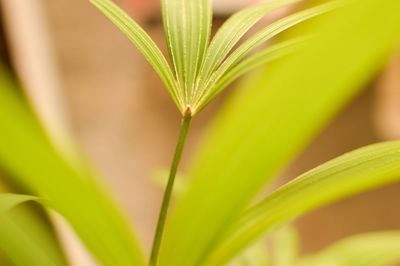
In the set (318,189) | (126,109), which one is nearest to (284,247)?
(318,189)

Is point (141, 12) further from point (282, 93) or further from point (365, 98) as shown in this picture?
point (282, 93)

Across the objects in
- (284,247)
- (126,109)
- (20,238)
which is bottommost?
(126,109)

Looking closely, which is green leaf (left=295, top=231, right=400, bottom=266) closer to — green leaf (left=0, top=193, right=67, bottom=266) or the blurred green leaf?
the blurred green leaf

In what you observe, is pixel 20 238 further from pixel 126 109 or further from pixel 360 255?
pixel 126 109

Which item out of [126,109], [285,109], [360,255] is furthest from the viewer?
[126,109]

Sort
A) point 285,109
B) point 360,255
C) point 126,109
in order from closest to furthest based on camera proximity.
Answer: point 285,109 → point 360,255 → point 126,109

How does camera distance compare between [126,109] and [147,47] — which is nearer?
[147,47]
